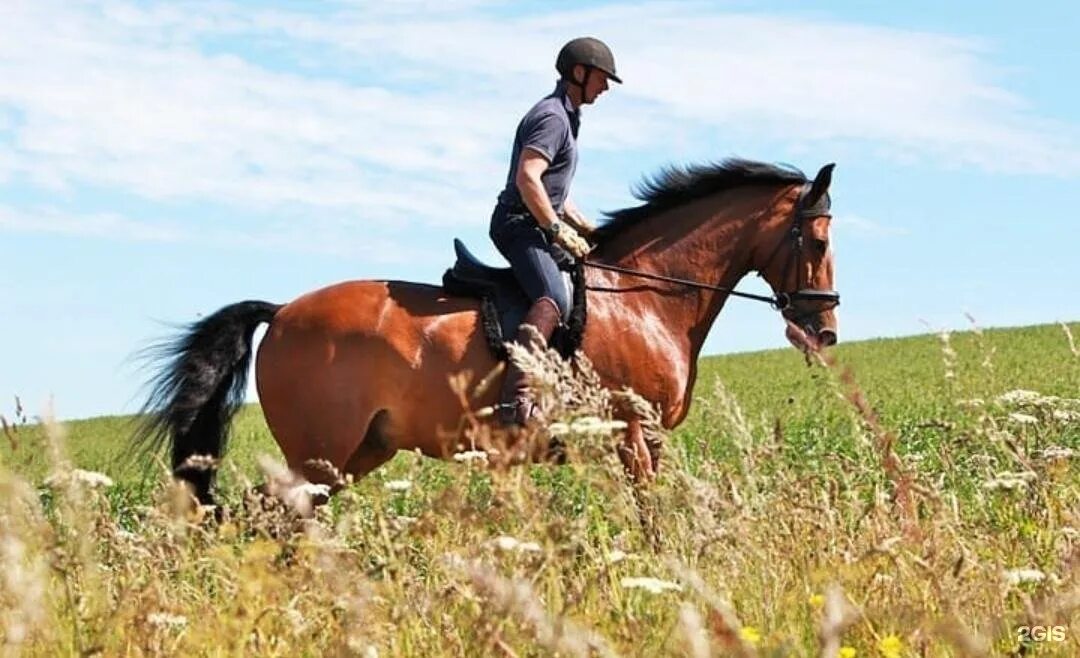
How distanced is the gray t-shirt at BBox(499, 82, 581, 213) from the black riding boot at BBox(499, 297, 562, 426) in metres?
0.73

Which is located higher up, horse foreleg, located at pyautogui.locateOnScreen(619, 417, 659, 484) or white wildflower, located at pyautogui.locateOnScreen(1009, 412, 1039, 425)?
white wildflower, located at pyautogui.locateOnScreen(1009, 412, 1039, 425)

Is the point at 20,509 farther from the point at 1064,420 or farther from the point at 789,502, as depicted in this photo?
the point at 1064,420

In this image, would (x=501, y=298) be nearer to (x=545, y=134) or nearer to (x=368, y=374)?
(x=368, y=374)

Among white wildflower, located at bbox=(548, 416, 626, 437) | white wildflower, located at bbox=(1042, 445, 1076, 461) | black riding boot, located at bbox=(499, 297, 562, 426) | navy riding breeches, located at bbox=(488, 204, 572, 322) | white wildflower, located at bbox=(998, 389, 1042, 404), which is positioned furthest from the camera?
navy riding breeches, located at bbox=(488, 204, 572, 322)

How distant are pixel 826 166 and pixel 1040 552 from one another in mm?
4067

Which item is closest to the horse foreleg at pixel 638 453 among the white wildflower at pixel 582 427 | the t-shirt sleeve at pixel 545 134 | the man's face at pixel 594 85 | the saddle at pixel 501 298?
the saddle at pixel 501 298

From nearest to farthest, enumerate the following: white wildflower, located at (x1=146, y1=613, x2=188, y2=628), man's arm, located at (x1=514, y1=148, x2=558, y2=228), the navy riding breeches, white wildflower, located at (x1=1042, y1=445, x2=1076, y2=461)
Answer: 1. white wildflower, located at (x1=146, y1=613, x2=188, y2=628)
2. white wildflower, located at (x1=1042, y1=445, x2=1076, y2=461)
3. man's arm, located at (x1=514, y1=148, x2=558, y2=228)
4. the navy riding breeches

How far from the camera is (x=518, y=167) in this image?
28.6 ft

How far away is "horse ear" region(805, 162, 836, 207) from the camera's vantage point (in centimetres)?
936

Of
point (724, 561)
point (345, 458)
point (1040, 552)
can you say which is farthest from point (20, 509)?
point (345, 458)

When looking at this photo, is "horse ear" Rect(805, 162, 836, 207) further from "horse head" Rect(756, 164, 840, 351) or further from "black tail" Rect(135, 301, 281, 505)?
"black tail" Rect(135, 301, 281, 505)

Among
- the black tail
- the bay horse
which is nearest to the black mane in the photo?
the bay horse

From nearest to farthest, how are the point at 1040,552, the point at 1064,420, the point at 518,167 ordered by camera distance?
the point at 1040,552
the point at 1064,420
the point at 518,167

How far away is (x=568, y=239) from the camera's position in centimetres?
859
